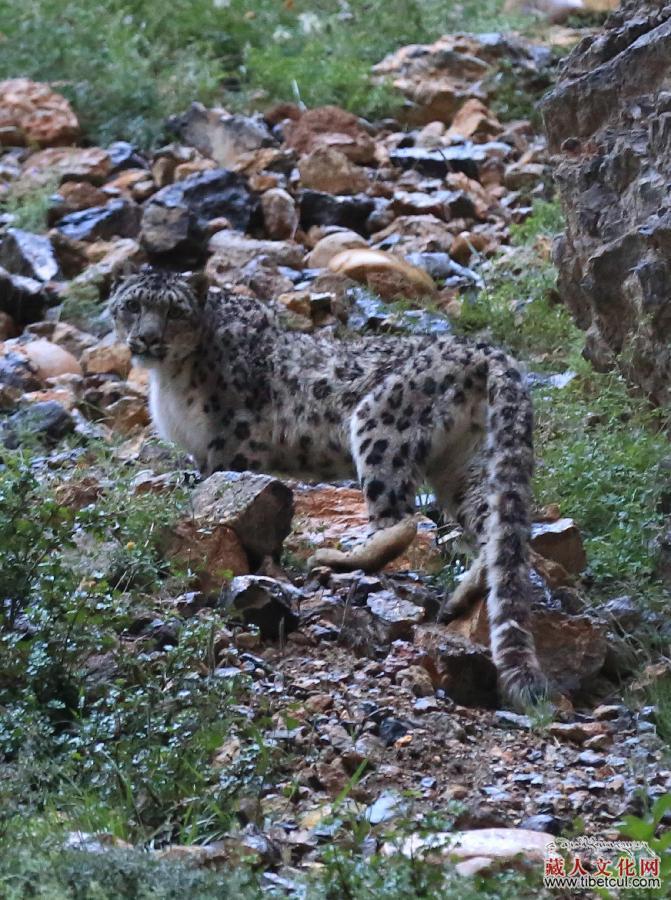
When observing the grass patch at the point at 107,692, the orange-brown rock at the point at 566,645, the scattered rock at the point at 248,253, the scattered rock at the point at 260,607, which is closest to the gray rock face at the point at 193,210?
the scattered rock at the point at 248,253

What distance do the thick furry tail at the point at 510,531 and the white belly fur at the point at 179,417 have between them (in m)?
1.77

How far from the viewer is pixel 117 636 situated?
6.16 meters

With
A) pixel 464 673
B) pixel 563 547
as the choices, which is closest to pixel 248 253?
pixel 563 547

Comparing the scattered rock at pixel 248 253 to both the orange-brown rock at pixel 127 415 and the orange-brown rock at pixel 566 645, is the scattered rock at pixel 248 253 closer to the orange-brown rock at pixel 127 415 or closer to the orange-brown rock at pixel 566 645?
the orange-brown rock at pixel 127 415

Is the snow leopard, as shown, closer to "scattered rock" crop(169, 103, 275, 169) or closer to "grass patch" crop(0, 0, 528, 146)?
"scattered rock" crop(169, 103, 275, 169)

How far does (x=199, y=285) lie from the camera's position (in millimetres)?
9117

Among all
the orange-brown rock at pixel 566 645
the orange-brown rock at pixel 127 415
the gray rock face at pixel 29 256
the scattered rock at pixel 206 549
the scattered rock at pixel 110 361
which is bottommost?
the orange-brown rock at pixel 566 645

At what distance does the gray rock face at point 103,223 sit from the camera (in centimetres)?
1335

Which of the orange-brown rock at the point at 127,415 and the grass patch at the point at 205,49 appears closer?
the orange-brown rock at the point at 127,415

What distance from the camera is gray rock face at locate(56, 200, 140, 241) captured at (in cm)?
1335

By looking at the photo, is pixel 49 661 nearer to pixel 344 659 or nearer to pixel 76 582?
pixel 76 582

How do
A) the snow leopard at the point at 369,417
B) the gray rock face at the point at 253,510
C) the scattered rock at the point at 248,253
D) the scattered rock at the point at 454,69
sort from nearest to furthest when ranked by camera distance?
the snow leopard at the point at 369,417 < the gray rock face at the point at 253,510 < the scattered rock at the point at 248,253 < the scattered rock at the point at 454,69

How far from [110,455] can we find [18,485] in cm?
299

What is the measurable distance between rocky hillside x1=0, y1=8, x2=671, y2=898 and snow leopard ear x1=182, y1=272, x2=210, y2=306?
0.93m
